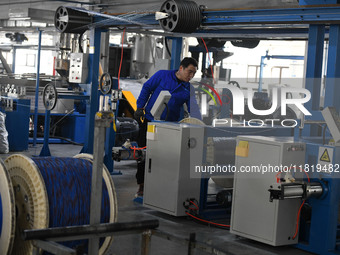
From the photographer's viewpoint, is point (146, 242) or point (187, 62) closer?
point (146, 242)

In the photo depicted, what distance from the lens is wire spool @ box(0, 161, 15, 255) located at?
3480 mm

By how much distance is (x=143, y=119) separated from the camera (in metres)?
6.63

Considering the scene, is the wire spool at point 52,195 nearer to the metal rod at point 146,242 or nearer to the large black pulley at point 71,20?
Answer: the metal rod at point 146,242

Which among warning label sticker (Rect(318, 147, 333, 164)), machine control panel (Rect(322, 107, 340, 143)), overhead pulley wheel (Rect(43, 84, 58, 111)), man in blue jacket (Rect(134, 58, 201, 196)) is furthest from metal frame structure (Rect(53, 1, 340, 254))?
overhead pulley wheel (Rect(43, 84, 58, 111))

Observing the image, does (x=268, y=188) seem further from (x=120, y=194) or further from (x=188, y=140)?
(x=120, y=194)

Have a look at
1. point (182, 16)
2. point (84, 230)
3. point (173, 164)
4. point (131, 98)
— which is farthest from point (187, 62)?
point (131, 98)

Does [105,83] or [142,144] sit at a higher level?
[105,83]

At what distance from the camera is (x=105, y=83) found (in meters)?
8.66

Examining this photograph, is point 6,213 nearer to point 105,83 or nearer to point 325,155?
point 325,155

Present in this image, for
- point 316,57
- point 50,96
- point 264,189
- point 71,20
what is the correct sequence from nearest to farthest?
point 264,189
point 316,57
point 71,20
point 50,96

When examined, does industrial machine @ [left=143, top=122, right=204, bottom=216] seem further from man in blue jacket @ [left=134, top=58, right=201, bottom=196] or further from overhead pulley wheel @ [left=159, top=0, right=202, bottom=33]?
overhead pulley wheel @ [left=159, top=0, right=202, bottom=33]

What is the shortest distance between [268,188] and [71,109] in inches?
260

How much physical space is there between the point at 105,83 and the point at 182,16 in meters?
3.06

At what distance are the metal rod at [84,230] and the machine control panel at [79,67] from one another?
5228mm
